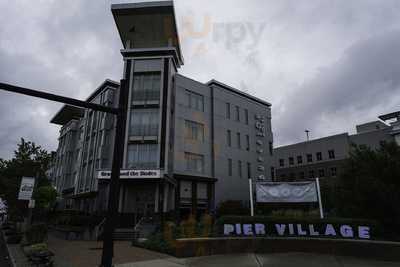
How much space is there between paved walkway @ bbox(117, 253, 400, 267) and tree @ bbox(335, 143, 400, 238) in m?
3.34

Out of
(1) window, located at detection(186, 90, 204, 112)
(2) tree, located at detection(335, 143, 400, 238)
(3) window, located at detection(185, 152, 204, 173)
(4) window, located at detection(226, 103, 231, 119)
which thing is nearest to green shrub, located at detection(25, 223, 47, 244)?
(2) tree, located at detection(335, 143, 400, 238)

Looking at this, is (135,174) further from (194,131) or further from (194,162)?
(194,131)

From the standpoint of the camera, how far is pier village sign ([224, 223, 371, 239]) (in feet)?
43.1

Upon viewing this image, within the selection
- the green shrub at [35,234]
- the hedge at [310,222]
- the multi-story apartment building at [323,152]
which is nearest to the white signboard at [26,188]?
the green shrub at [35,234]

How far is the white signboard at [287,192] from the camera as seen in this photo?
54.0 feet

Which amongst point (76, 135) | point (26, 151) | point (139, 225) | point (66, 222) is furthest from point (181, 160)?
point (76, 135)

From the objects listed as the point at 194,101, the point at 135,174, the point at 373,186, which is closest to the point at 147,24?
the point at 194,101

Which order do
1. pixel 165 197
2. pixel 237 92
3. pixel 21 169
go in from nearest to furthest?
pixel 21 169
pixel 165 197
pixel 237 92

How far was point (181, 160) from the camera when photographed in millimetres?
33906

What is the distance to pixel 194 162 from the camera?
3544 cm

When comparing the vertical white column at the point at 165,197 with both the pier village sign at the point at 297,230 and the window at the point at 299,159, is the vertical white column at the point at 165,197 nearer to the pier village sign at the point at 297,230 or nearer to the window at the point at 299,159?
the pier village sign at the point at 297,230

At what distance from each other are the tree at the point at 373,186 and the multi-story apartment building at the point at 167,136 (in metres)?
18.3

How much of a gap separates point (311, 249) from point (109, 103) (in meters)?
33.5

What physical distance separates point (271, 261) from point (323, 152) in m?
52.6
